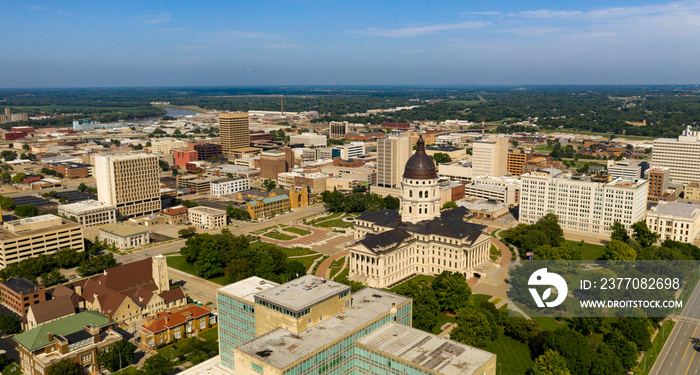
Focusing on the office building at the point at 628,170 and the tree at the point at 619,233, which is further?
the office building at the point at 628,170

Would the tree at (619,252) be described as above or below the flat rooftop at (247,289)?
below

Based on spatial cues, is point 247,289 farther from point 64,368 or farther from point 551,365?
point 551,365

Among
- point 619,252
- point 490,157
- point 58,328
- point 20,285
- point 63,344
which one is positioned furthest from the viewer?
point 490,157

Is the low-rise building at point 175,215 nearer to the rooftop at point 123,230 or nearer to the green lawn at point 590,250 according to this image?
the rooftop at point 123,230

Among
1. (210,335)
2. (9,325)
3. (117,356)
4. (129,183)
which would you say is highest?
(129,183)

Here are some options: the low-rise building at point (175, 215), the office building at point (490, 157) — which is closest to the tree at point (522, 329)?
the low-rise building at point (175, 215)

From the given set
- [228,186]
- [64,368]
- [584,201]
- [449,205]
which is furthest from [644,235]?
[228,186]
